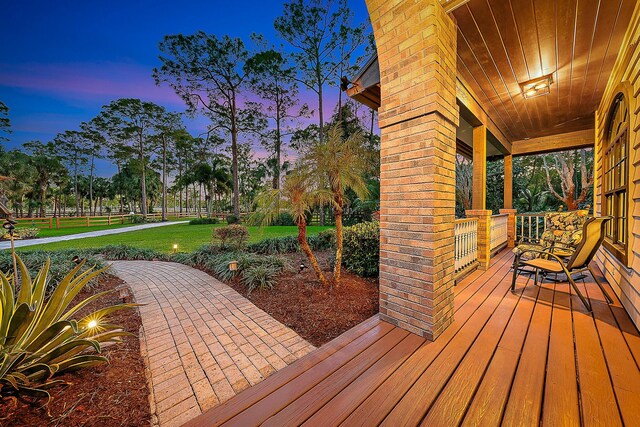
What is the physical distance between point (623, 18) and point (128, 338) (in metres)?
6.18

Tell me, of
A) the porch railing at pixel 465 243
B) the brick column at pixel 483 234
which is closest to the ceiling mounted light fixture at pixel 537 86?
the brick column at pixel 483 234

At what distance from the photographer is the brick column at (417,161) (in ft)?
6.74

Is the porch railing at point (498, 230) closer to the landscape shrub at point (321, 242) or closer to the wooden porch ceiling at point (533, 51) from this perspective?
the wooden porch ceiling at point (533, 51)

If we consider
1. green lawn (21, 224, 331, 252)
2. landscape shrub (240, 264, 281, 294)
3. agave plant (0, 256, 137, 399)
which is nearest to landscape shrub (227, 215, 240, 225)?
green lawn (21, 224, 331, 252)

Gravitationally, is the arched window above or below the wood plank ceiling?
below

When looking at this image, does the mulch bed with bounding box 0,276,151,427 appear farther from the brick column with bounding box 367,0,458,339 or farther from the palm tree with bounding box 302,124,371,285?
the palm tree with bounding box 302,124,371,285

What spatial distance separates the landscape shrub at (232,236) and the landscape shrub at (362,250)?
128 inches

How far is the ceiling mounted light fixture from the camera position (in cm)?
345

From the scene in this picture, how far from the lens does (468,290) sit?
3.31m

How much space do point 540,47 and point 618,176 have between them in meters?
1.98

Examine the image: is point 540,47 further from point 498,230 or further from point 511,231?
point 511,231

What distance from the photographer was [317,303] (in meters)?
3.36

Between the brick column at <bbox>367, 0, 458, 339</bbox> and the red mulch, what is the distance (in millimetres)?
612

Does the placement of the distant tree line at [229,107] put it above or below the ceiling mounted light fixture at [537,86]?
above
